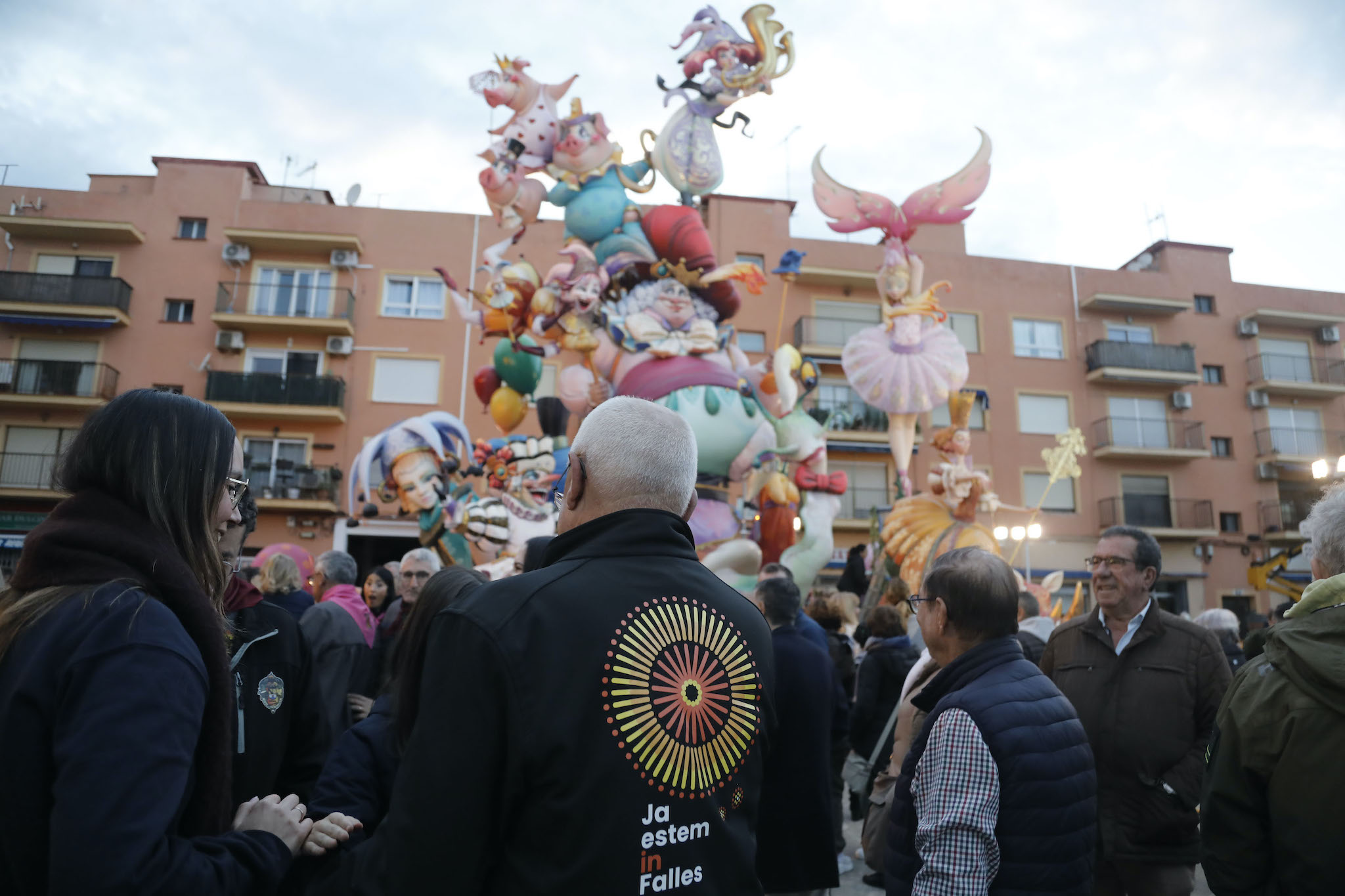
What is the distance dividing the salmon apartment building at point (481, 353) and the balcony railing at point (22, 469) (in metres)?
0.07

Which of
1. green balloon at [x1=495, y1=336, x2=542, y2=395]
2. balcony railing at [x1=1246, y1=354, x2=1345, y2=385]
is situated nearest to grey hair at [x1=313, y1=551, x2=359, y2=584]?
green balloon at [x1=495, y1=336, x2=542, y2=395]

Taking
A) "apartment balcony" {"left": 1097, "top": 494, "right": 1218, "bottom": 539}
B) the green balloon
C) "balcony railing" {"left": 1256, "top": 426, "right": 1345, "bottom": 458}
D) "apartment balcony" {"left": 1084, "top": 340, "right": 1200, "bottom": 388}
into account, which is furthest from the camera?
"balcony railing" {"left": 1256, "top": 426, "right": 1345, "bottom": 458}

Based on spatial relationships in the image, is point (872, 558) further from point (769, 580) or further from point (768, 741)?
point (768, 741)

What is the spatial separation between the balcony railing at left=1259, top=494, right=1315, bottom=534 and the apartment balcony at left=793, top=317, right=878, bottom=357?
12.9 m

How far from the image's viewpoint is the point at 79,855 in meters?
1.37

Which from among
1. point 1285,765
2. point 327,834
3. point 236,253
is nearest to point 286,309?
point 236,253

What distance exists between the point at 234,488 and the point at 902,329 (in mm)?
11288

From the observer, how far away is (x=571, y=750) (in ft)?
5.21

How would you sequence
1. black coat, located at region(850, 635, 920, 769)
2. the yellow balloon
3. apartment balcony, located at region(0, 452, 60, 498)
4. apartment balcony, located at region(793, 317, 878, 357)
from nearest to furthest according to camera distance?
black coat, located at region(850, 635, 920, 769) → the yellow balloon → apartment balcony, located at region(0, 452, 60, 498) → apartment balcony, located at region(793, 317, 878, 357)

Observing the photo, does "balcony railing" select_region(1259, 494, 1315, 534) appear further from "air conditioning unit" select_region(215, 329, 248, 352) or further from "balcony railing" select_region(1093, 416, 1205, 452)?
"air conditioning unit" select_region(215, 329, 248, 352)

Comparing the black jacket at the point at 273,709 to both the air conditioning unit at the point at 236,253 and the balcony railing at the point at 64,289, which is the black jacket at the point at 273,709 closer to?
the air conditioning unit at the point at 236,253

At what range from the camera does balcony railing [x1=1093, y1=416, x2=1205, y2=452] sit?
2705 cm

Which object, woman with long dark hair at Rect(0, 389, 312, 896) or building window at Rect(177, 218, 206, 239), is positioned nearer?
woman with long dark hair at Rect(0, 389, 312, 896)

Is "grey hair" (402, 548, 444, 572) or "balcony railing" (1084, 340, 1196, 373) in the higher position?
"balcony railing" (1084, 340, 1196, 373)
